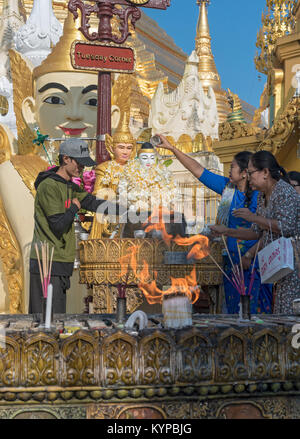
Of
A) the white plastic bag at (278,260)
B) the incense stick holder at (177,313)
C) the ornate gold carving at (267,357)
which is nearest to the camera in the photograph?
the ornate gold carving at (267,357)

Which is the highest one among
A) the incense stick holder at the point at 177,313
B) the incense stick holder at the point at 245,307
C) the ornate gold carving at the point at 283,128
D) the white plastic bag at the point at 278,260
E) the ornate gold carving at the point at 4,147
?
the ornate gold carving at the point at 283,128

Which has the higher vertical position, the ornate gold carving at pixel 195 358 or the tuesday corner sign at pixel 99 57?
the tuesday corner sign at pixel 99 57

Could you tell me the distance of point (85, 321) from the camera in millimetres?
2184

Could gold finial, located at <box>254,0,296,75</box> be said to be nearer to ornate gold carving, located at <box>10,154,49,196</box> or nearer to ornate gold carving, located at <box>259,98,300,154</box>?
ornate gold carving, located at <box>259,98,300,154</box>

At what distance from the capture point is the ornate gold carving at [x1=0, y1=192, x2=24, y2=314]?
5.89m

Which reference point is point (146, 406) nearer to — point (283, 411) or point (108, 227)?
point (283, 411)

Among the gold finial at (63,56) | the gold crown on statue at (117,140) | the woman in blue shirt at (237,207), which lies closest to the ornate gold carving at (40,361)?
the woman in blue shirt at (237,207)

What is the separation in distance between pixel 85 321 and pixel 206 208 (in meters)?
9.19

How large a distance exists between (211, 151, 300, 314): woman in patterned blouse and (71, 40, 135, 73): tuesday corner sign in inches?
131

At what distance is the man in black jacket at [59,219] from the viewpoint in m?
3.18

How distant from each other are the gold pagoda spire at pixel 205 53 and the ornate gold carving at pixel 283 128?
11.1 meters

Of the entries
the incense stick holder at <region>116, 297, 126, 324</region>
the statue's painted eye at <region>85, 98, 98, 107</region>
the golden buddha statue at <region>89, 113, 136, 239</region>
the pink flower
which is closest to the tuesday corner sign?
the golden buddha statue at <region>89, 113, 136, 239</region>

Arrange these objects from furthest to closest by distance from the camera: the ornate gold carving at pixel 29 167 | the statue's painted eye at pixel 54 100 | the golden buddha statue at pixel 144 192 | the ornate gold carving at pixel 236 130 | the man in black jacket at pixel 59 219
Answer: the ornate gold carving at pixel 236 130 → the statue's painted eye at pixel 54 100 → the ornate gold carving at pixel 29 167 → the golden buddha statue at pixel 144 192 → the man in black jacket at pixel 59 219

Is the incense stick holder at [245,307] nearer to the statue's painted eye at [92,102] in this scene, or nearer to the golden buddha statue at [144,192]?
the golden buddha statue at [144,192]
